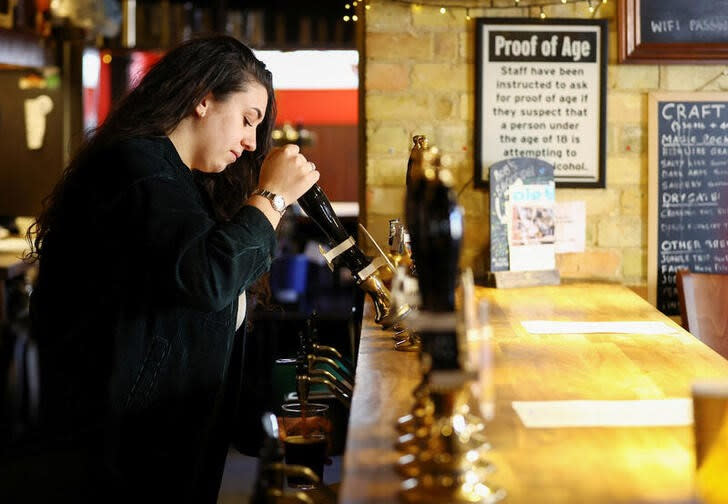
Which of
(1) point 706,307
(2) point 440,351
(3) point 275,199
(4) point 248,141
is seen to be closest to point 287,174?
(3) point 275,199

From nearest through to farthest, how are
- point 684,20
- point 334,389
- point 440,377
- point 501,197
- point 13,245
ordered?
1. point 440,377
2. point 334,389
3. point 501,197
4. point 684,20
5. point 13,245

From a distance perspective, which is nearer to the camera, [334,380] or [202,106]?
[202,106]

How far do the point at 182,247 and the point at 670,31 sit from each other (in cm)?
217

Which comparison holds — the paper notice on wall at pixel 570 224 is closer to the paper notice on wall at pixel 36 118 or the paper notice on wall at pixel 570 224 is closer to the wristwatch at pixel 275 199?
the wristwatch at pixel 275 199

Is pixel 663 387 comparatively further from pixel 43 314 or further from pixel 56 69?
pixel 56 69

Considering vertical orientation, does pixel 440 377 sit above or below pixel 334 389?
above

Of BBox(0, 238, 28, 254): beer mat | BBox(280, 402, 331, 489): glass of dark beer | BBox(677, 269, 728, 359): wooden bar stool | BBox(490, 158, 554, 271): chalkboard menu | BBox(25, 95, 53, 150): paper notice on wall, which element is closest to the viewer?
BBox(280, 402, 331, 489): glass of dark beer

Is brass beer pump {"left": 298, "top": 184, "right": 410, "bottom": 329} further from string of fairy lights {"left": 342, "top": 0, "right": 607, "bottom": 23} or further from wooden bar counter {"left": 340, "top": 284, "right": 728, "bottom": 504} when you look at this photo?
string of fairy lights {"left": 342, "top": 0, "right": 607, "bottom": 23}

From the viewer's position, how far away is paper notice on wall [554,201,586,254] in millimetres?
3480

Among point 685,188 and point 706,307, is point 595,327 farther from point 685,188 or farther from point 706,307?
point 685,188

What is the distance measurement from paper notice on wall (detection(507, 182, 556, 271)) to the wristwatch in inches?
51.4

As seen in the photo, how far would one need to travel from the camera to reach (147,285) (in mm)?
2004

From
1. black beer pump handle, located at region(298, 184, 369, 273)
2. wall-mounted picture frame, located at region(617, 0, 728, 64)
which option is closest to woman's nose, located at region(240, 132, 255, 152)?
black beer pump handle, located at region(298, 184, 369, 273)

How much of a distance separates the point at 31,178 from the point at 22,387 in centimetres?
636
